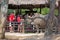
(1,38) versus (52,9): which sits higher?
(52,9)

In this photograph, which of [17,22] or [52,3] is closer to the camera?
[52,3]

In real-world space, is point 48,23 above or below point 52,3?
below

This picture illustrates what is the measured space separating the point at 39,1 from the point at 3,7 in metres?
6.36

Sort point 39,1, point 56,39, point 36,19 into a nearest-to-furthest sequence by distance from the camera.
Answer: point 56,39 < point 36,19 < point 39,1

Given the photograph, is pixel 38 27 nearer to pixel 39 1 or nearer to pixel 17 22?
pixel 17 22

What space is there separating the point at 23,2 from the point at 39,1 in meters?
1.17

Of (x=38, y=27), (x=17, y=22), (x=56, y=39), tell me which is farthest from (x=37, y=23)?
(x=56, y=39)

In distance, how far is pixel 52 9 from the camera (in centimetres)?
1089

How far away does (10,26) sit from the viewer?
15.3 m

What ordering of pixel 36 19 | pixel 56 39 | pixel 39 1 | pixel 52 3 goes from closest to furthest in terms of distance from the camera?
pixel 56 39
pixel 52 3
pixel 36 19
pixel 39 1

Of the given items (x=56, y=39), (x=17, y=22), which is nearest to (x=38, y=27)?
(x=17, y=22)

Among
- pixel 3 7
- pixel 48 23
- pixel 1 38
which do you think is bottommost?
pixel 1 38

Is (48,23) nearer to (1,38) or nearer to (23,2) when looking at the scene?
(1,38)

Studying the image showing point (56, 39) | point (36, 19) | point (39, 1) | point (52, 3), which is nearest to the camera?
point (56, 39)
